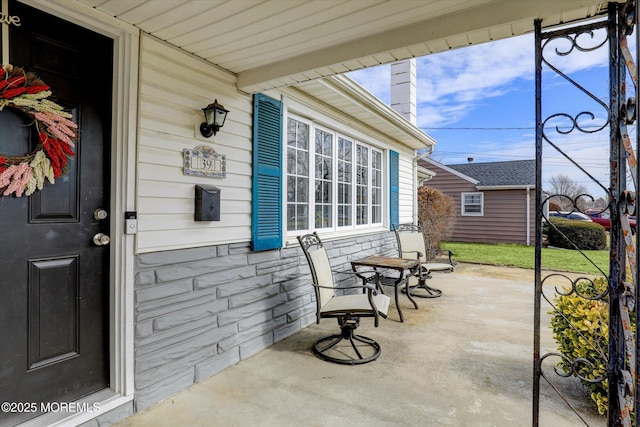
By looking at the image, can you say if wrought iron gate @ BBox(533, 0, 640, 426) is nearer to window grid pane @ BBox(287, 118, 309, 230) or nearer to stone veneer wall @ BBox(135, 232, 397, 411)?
stone veneer wall @ BBox(135, 232, 397, 411)

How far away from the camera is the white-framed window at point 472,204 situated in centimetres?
1228

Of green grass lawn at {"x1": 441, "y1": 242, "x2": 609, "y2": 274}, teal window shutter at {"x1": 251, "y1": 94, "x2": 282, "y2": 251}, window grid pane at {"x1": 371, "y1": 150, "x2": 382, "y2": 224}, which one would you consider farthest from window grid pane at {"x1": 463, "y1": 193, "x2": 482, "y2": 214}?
teal window shutter at {"x1": 251, "y1": 94, "x2": 282, "y2": 251}

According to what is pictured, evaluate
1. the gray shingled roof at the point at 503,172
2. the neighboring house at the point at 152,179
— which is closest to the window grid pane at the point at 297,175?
the neighboring house at the point at 152,179

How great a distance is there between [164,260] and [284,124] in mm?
1830

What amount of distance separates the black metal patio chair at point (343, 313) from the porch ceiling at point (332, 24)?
5.54 feet

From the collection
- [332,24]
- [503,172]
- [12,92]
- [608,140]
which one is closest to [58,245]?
[12,92]

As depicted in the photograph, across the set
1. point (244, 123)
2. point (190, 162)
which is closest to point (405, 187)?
point (244, 123)

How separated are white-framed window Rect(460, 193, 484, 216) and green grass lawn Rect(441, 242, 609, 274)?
175 centimetres

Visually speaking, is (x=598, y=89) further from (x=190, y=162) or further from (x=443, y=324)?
(x=443, y=324)

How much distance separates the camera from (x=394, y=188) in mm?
6098

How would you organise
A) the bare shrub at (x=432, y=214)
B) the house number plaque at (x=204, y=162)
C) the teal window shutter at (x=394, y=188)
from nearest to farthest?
the house number plaque at (x=204, y=162), the teal window shutter at (x=394, y=188), the bare shrub at (x=432, y=214)

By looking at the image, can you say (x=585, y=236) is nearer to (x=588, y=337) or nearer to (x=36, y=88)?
(x=588, y=337)

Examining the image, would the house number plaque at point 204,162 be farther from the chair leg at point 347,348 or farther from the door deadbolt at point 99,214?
the chair leg at point 347,348

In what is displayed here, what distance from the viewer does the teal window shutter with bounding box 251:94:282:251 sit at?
10.1 feet
